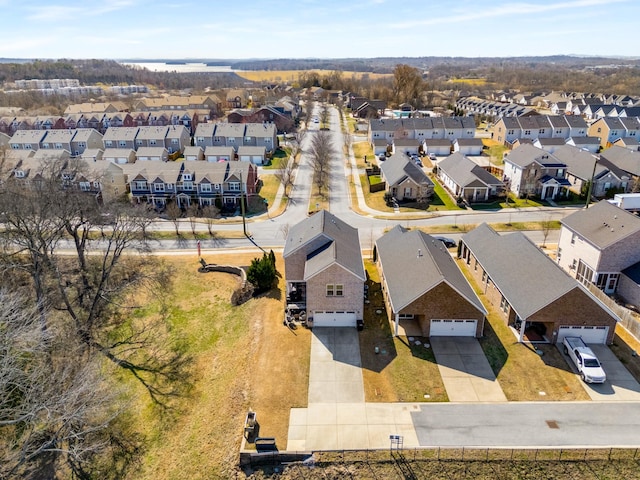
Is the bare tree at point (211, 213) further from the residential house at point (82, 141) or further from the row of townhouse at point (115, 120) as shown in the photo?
the row of townhouse at point (115, 120)

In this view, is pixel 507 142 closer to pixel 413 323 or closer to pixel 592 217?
pixel 592 217

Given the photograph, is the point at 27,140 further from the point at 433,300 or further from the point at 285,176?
the point at 433,300

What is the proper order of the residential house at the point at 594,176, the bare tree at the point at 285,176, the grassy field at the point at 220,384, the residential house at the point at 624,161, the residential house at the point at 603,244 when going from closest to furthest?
the grassy field at the point at 220,384, the residential house at the point at 603,244, the residential house at the point at 594,176, the residential house at the point at 624,161, the bare tree at the point at 285,176

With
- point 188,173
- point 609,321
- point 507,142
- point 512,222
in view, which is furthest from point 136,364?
point 507,142

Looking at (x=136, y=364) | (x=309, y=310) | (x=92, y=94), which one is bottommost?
(x=136, y=364)

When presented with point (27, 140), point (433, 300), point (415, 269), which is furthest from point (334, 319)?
point (27, 140)

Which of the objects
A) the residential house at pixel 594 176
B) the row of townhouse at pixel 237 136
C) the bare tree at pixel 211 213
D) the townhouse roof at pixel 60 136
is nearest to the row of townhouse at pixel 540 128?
the residential house at pixel 594 176

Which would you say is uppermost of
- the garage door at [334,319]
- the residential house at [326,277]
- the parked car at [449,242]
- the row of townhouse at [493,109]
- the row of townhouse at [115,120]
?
the row of townhouse at [493,109]
